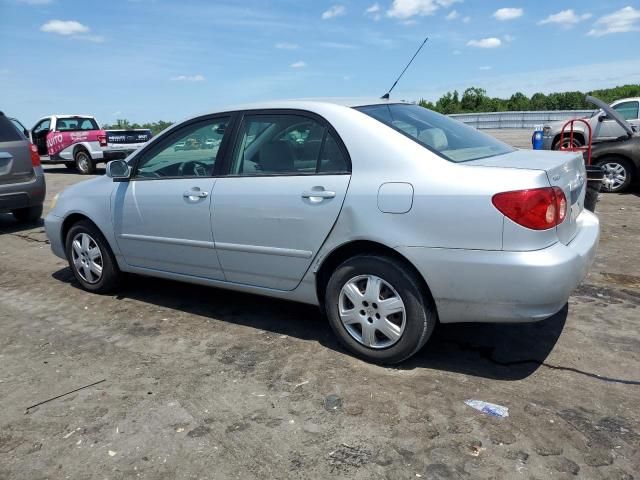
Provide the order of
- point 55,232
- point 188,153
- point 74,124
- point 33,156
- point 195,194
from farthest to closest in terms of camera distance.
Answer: point 74,124 < point 33,156 < point 55,232 < point 188,153 < point 195,194

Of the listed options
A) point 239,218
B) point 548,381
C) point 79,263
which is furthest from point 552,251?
point 79,263

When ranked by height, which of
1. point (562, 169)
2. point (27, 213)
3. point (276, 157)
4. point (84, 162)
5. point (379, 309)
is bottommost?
point (27, 213)

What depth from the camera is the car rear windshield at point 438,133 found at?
344 cm

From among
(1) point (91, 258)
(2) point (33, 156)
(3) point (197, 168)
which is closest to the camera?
(3) point (197, 168)

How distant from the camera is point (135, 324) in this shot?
14.4 feet

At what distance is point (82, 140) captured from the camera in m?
17.3

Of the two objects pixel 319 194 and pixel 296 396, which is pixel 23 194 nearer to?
pixel 319 194

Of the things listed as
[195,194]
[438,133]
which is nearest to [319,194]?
[438,133]

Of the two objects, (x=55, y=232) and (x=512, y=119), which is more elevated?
(x=512, y=119)

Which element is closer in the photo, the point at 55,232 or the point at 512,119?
the point at 55,232

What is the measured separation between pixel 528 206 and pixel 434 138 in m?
0.85

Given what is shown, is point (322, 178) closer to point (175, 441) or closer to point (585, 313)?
point (175, 441)

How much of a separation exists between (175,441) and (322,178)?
1.75m

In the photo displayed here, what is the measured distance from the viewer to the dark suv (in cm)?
795
